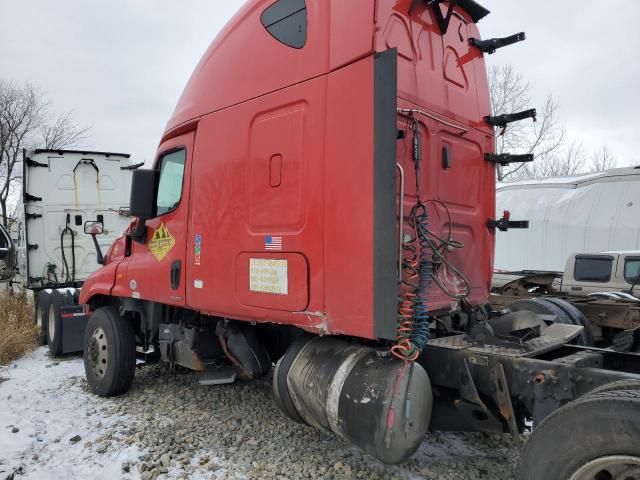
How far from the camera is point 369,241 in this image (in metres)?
2.93

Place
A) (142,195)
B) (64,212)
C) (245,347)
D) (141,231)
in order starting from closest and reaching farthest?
1. (245,347)
2. (142,195)
3. (141,231)
4. (64,212)

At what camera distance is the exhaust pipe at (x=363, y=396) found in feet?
9.41

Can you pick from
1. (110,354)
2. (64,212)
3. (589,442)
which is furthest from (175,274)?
(64,212)

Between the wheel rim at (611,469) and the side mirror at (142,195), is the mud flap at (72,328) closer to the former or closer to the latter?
the side mirror at (142,195)

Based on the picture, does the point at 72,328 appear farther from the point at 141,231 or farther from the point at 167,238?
the point at 167,238

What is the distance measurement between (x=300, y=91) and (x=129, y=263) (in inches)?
114

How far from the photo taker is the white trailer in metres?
12.1

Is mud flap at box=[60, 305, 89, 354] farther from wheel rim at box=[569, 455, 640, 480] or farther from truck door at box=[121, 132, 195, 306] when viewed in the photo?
wheel rim at box=[569, 455, 640, 480]

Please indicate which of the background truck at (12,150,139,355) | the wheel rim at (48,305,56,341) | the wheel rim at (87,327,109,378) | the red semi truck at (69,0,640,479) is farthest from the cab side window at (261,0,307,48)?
the wheel rim at (48,305,56,341)

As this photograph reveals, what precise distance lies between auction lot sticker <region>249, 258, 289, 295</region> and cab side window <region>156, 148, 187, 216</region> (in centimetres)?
130

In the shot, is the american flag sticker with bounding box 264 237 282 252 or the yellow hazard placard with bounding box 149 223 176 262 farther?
the yellow hazard placard with bounding box 149 223 176 262

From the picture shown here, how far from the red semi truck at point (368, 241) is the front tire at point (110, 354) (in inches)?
45.2

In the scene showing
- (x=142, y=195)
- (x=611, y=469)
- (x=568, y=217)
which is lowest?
(x=611, y=469)

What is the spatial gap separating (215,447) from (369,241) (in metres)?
2.37
